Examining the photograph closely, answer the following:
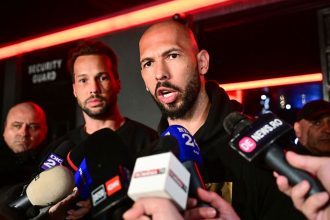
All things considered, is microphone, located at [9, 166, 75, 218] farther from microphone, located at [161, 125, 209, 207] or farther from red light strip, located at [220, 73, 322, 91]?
red light strip, located at [220, 73, 322, 91]

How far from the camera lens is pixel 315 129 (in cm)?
237

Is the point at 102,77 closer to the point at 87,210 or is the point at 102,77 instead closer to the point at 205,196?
the point at 87,210

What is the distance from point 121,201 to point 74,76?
1.45m

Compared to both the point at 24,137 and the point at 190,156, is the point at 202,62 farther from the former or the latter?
the point at 24,137

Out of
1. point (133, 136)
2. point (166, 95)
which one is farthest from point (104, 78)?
point (166, 95)

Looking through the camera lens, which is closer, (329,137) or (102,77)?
(102,77)

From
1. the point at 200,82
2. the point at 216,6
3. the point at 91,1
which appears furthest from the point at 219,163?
the point at 91,1

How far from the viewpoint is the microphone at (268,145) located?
0.71m

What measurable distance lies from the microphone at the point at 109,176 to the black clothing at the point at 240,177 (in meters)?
0.35

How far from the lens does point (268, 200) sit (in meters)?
1.08

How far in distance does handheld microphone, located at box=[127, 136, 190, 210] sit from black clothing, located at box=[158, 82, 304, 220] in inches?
16.9

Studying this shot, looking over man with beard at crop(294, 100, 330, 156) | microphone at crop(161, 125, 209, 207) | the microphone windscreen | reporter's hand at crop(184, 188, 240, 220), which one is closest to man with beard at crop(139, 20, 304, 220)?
microphone at crop(161, 125, 209, 207)

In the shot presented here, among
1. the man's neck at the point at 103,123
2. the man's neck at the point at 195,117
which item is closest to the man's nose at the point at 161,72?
the man's neck at the point at 195,117

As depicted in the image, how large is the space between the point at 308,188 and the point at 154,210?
0.28m
